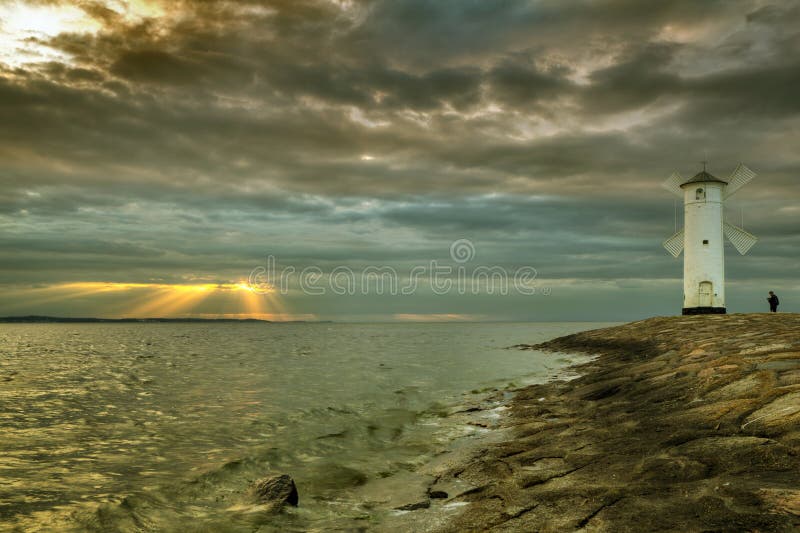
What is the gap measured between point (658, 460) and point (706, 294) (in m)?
34.4

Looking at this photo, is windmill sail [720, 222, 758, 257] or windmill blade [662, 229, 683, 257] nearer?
windmill sail [720, 222, 758, 257]

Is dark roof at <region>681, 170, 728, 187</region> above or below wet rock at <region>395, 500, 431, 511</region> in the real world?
above

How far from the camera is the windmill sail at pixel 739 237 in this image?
37.7m

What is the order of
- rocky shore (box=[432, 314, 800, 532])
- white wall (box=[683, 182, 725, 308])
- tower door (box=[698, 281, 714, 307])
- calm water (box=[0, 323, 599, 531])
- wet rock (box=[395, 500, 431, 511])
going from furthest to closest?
1. white wall (box=[683, 182, 725, 308])
2. tower door (box=[698, 281, 714, 307])
3. calm water (box=[0, 323, 599, 531])
4. wet rock (box=[395, 500, 431, 511])
5. rocky shore (box=[432, 314, 800, 532])

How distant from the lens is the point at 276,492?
7.17 meters

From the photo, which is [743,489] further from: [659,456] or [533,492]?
[533,492]

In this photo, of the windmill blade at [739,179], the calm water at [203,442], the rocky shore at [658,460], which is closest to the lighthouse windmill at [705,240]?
the windmill blade at [739,179]

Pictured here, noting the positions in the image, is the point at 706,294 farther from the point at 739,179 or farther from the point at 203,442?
the point at 203,442

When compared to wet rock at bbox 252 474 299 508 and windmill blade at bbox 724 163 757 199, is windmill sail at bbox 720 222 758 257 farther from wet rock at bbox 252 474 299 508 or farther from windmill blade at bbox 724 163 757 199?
wet rock at bbox 252 474 299 508

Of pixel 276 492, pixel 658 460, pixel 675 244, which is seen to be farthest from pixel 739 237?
pixel 276 492

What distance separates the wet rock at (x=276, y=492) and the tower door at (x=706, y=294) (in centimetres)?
3623

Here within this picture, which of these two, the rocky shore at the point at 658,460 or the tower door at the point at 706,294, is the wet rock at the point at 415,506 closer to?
the rocky shore at the point at 658,460

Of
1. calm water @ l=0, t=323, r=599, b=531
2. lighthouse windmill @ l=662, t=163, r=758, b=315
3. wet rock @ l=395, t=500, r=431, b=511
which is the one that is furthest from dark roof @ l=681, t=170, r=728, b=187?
wet rock @ l=395, t=500, r=431, b=511

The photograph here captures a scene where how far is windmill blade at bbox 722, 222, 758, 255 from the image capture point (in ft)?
124
